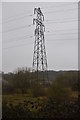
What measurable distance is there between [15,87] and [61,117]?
8.57 meters

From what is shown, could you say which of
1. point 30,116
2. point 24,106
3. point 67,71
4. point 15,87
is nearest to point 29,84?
point 15,87

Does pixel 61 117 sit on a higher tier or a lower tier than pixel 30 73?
lower

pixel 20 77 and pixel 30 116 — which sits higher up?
pixel 20 77

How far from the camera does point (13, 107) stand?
33.8ft

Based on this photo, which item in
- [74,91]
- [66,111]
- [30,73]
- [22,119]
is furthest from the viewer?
[30,73]

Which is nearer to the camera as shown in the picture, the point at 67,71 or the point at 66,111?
the point at 66,111

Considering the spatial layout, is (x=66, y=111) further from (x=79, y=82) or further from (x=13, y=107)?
(x=79, y=82)

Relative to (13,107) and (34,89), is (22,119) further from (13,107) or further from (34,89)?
(34,89)

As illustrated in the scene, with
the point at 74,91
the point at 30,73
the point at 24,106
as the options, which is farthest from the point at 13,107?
the point at 30,73

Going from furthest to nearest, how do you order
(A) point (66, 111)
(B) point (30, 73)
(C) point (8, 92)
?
(B) point (30, 73) < (C) point (8, 92) < (A) point (66, 111)

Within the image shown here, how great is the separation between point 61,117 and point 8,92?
7.59 metres

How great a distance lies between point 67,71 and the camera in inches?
707

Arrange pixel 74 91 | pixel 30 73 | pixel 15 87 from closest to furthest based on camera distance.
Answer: pixel 74 91
pixel 15 87
pixel 30 73

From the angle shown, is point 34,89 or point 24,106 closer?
point 24,106
